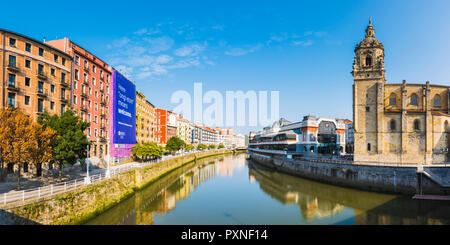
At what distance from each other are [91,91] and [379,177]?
48461mm

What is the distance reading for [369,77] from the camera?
126 feet

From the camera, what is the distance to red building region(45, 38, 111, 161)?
3506cm

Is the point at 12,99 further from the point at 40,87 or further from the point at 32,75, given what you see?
the point at 32,75

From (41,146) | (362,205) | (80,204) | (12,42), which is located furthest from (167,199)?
(12,42)

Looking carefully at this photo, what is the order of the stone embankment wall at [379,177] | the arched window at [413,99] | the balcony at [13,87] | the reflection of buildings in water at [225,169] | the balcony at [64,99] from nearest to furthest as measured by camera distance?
1. the balcony at [13,87]
2. the stone embankment wall at [379,177]
3. the balcony at [64,99]
4. the arched window at [413,99]
5. the reflection of buildings in water at [225,169]

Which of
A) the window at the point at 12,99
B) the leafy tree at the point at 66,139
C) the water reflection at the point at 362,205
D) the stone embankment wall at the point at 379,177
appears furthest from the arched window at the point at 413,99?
the window at the point at 12,99

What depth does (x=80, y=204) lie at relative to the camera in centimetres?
1884

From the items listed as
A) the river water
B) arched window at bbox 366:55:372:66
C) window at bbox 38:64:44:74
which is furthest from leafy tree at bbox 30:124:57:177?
arched window at bbox 366:55:372:66

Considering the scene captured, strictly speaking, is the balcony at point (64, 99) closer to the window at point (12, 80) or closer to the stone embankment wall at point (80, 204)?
the window at point (12, 80)

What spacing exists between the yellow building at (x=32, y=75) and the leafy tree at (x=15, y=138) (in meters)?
10.1

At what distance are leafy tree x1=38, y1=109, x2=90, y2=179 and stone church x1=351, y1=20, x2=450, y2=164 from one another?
1649 inches

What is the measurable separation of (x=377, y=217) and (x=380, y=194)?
925cm

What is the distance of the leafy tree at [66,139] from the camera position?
70.7 ft
